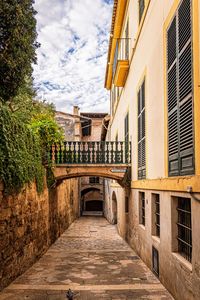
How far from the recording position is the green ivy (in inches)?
258

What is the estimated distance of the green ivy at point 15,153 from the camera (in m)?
6.55

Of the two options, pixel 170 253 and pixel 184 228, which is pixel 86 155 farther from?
pixel 184 228

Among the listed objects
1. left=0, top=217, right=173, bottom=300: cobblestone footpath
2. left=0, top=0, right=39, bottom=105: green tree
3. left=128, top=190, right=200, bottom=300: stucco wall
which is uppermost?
left=0, top=0, right=39, bottom=105: green tree

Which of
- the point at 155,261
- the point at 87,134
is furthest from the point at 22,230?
the point at 87,134

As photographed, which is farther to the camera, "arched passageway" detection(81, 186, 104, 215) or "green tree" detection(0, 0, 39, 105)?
"arched passageway" detection(81, 186, 104, 215)

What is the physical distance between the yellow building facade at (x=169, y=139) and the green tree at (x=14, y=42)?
3474 mm

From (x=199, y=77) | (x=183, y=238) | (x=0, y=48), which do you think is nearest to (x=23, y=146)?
(x=0, y=48)

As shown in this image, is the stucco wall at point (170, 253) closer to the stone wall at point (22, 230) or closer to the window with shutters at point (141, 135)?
the window with shutters at point (141, 135)

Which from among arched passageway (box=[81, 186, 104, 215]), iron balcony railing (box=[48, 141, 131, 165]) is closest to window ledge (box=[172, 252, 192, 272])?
iron balcony railing (box=[48, 141, 131, 165])

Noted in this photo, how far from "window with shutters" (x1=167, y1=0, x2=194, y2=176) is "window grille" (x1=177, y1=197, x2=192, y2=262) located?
23.1 inches

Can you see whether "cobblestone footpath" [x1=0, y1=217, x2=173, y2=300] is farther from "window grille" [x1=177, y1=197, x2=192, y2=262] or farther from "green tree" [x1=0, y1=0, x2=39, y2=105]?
"green tree" [x1=0, y1=0, x2=39, y2=105]

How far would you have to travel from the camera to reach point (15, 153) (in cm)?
718

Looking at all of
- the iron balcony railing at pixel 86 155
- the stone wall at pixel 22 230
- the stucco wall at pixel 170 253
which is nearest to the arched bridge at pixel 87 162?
the iron balcony railing at pixel 86 155

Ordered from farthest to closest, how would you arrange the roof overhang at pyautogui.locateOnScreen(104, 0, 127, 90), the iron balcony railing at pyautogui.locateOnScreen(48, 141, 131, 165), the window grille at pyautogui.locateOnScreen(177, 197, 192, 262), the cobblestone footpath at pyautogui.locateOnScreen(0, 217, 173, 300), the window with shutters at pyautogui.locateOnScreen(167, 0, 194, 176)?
1. the roof overhang at pyautogui.locateOnScreen(104, 0, 127, 90)
2. the iron balcony railing at pyautogui.locateOnScreen(48, 141, 131, 165)
3. the cobblestone footpath at pyautogui.locateOnScreen(0, 217, 173, 300)
4. the window grille at pyautogui.locateOnScreen(177, 197, 192, 262)
5. the window with shutters at pyautogui.locateOnScreen(167, 0, 194, 176)
